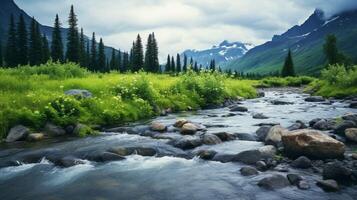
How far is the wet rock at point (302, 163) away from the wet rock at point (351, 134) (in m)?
4.51

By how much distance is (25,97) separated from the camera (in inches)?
806

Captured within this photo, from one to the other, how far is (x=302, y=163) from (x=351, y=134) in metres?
5.04

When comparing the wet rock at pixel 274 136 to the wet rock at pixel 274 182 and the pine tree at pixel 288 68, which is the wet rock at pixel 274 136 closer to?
the wet rock at pixel 274 182

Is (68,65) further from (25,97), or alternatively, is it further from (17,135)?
(17,135)

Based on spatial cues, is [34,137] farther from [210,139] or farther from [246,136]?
[246,136]

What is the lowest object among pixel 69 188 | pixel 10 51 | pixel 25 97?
pixel 69 188

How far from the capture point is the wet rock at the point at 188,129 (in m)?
18.7

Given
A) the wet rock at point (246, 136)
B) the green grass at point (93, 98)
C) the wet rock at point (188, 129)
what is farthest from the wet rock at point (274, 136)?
the green grass at point (93, 98)

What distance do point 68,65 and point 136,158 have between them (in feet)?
79.3

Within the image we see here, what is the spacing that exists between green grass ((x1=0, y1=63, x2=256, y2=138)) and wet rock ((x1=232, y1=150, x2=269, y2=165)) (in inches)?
386

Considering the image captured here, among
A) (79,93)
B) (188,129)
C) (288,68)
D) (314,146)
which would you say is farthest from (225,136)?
(288,68)

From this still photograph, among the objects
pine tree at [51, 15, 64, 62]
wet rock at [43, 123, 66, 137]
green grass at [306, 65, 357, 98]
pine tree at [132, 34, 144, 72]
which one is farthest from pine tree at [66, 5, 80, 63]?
wet rock at [43, 123, 66, 137]

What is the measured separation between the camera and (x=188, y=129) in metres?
18.8

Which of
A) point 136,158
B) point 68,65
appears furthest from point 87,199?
point 68,65
